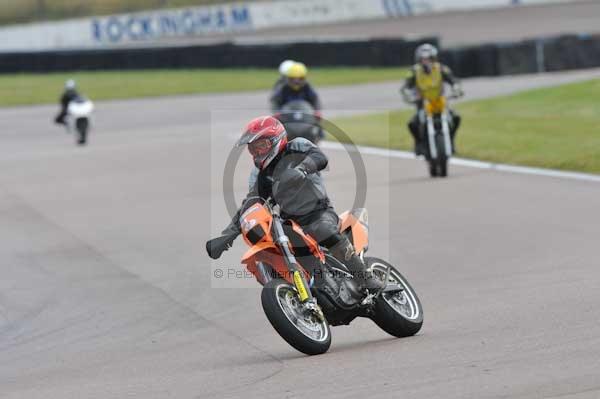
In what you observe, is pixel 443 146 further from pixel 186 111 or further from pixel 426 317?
pixel 186 111

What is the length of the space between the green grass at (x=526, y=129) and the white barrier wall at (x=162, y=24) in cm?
2519

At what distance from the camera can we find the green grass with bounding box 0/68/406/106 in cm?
3997

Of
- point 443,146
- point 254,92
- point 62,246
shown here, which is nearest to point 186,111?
point 254,92

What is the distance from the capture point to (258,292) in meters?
10.7

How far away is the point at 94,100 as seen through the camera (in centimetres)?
3988

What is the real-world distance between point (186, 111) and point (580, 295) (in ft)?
83.0

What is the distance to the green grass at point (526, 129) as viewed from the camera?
19344 millimetres

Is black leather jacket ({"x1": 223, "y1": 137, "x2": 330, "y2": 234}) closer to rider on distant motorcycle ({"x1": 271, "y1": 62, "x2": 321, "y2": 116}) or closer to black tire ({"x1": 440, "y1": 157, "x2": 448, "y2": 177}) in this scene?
black tire ({"x1": 440, "y1": 157, "x2": 448, "y2": 177})

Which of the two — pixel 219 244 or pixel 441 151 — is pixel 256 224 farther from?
pixel 441 151

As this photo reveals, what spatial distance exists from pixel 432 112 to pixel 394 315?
403 inches

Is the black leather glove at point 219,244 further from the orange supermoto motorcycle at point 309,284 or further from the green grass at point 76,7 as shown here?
the green grass at point 76,7

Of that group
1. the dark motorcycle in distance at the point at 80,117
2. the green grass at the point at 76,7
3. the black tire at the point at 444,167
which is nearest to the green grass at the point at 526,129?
the black tire at the point at 444,167

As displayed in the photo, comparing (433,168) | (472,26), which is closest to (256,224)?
(433,168)

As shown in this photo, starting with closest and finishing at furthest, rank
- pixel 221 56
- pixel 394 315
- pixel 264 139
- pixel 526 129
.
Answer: pixel 264 139 < pixel 394 315 < pixel 526 129 < pixel 221 56
